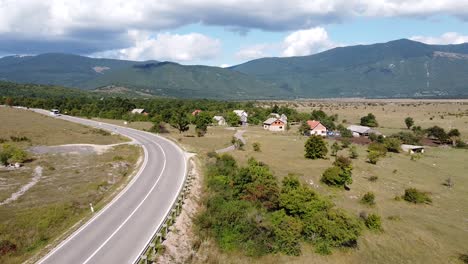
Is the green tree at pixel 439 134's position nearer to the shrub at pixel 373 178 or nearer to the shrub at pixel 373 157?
the shrub at pixel 373 157

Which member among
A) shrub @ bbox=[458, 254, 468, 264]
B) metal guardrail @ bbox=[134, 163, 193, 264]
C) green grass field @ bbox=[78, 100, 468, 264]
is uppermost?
metal guardrail @ bbox=[134, 163, 193, 264]

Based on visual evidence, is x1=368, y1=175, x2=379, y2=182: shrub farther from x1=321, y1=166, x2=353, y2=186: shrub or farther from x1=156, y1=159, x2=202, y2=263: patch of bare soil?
x1=156, y1=159, x2=202, y2=263: patch of bare soil

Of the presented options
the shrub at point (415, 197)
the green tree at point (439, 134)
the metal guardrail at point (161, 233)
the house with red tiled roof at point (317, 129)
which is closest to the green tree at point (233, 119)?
the house with red tiled roof at point (317, 129)

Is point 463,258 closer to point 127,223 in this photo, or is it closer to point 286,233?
point 286,233

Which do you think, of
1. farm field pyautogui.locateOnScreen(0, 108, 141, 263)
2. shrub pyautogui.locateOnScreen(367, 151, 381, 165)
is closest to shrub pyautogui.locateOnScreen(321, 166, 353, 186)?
shrub pyautogui.locateOnScreen(367, 151, 381, 165)

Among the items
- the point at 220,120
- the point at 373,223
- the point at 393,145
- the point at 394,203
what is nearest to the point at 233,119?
the point at 220,120

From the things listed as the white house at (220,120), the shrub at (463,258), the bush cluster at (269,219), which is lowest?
the shrub at (463,258)
